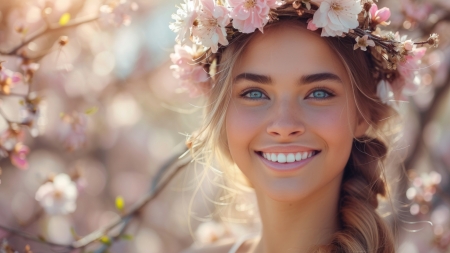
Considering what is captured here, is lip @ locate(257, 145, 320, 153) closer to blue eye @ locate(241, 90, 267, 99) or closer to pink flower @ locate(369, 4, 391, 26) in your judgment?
blue eye @ locate(241, 90, 267, 99)

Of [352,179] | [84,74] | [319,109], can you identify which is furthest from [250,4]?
[84,74]

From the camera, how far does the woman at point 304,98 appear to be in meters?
1.77

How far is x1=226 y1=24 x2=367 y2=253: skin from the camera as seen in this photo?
5.82 feet

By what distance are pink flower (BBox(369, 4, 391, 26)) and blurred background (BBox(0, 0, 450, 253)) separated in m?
0.69

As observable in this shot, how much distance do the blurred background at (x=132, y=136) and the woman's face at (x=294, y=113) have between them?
0.74 m

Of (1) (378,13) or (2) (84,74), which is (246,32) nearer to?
(1) (378,13)

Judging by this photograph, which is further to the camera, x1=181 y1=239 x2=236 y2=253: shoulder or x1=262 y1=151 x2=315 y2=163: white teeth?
x1=181 y1=239 x2=236 y2=253: shoulder

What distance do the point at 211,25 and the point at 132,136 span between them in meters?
2.59

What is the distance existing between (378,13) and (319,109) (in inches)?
14.2

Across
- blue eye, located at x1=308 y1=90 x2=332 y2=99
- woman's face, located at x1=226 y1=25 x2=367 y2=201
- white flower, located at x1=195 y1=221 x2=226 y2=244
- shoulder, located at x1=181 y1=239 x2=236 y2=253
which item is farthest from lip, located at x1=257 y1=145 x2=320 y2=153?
white flower, located at x1=195 y1=221 x2=226 y2=244

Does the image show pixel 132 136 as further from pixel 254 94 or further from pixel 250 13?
pixel 250 13

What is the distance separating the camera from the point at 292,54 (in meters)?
1.78

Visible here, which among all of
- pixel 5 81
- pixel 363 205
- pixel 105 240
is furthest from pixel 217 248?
pixel 5 81

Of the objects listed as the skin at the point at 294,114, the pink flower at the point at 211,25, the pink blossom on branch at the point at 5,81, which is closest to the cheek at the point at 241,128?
the skin at the point at 294,114
